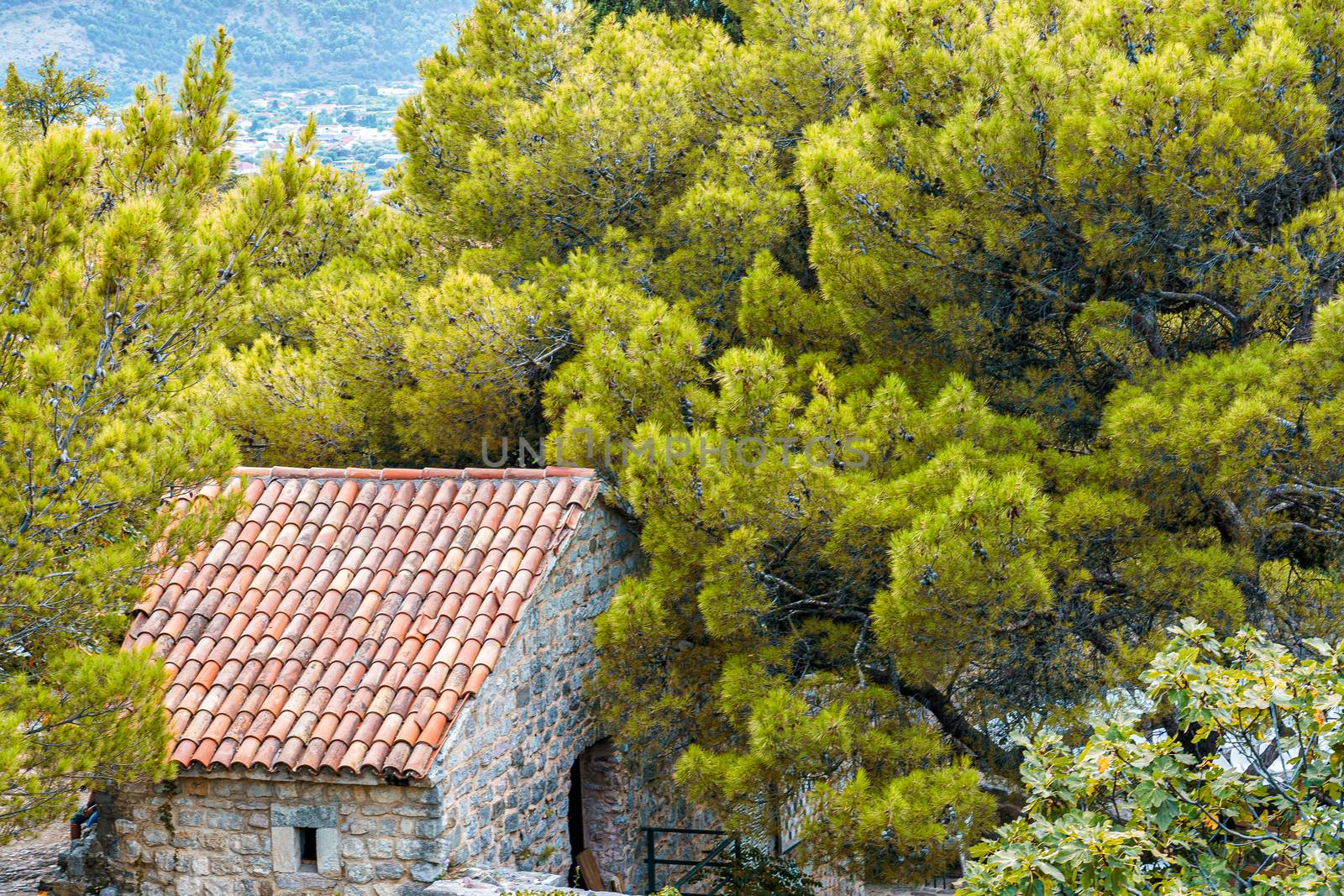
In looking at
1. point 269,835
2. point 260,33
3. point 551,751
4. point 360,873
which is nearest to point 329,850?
point 360,873

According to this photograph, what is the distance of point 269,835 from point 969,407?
5415 millimetres

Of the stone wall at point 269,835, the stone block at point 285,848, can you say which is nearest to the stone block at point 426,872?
the stone wall at point 269,835

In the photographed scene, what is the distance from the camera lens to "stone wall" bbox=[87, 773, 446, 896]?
7.37 meters

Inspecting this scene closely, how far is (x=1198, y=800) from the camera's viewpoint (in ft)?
16.5

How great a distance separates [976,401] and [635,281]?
400cm

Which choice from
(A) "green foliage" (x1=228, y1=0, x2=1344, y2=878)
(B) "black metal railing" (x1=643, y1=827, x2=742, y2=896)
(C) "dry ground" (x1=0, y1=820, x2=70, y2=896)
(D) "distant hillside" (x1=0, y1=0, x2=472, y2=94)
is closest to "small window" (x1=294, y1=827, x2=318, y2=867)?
(A) "green foliage" (x1=228, y1=0, x2=1344, y2=878)

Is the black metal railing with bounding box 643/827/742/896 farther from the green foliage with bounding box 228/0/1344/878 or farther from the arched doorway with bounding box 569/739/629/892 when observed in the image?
the green foliage with bounding box 228/0/1344/878

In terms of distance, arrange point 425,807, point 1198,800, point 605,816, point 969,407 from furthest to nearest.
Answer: point 605,816
point 969,407
point 425,807
point 1198,800

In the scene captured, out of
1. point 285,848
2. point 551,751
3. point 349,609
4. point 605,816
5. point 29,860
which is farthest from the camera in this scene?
point 29,860

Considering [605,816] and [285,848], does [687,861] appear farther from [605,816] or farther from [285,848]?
[285,848]

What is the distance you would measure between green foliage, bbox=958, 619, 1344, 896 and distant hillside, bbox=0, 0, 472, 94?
67.6 m

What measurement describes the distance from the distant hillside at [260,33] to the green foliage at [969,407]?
205ft

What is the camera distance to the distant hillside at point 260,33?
65.8 m

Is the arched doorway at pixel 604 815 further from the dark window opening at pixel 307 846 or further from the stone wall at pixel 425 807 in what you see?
the dark window opening at pixel 307 846
